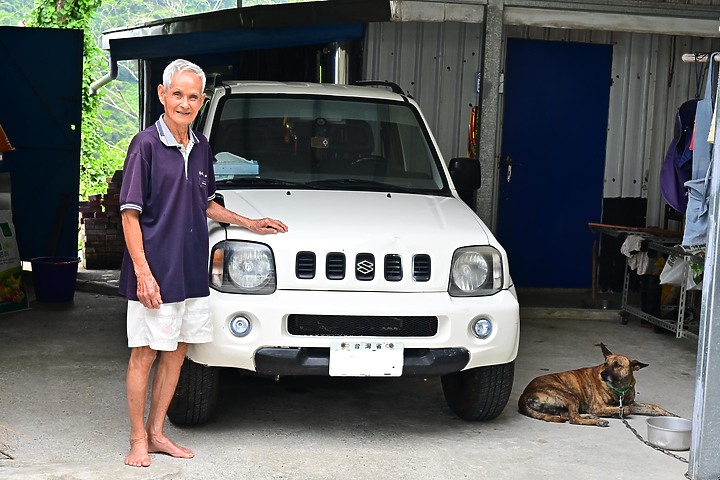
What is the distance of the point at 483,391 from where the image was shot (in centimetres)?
561

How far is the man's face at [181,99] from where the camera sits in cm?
475

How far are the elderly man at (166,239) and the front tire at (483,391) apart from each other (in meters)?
1.58

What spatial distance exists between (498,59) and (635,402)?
3.41 meters

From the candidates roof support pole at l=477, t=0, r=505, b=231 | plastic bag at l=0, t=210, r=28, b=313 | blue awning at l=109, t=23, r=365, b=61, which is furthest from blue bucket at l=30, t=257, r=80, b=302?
roof support pole at l=477, t=0, r=505, b=231

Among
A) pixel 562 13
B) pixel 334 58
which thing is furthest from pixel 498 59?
pixel 334 58

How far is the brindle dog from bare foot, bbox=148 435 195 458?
211 centimetres

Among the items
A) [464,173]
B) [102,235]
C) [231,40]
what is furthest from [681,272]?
[102,235]

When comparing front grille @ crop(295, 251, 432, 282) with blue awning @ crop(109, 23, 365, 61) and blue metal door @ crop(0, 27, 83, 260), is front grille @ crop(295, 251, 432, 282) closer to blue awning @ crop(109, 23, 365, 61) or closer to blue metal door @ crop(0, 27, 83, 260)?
blue awning @ crop(109, 23, 365, 61)

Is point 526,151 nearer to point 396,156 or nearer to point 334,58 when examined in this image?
point 334,58

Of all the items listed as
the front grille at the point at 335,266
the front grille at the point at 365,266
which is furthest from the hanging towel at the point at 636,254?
the front grille at the point at 335,266

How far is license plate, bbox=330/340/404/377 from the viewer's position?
16.5 feet

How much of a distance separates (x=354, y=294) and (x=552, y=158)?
5.82 m

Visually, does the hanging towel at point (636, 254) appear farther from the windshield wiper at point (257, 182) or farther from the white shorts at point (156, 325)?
the white shorts at point (156, 325)

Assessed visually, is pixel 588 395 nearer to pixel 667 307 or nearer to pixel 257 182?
pixel 257 182
